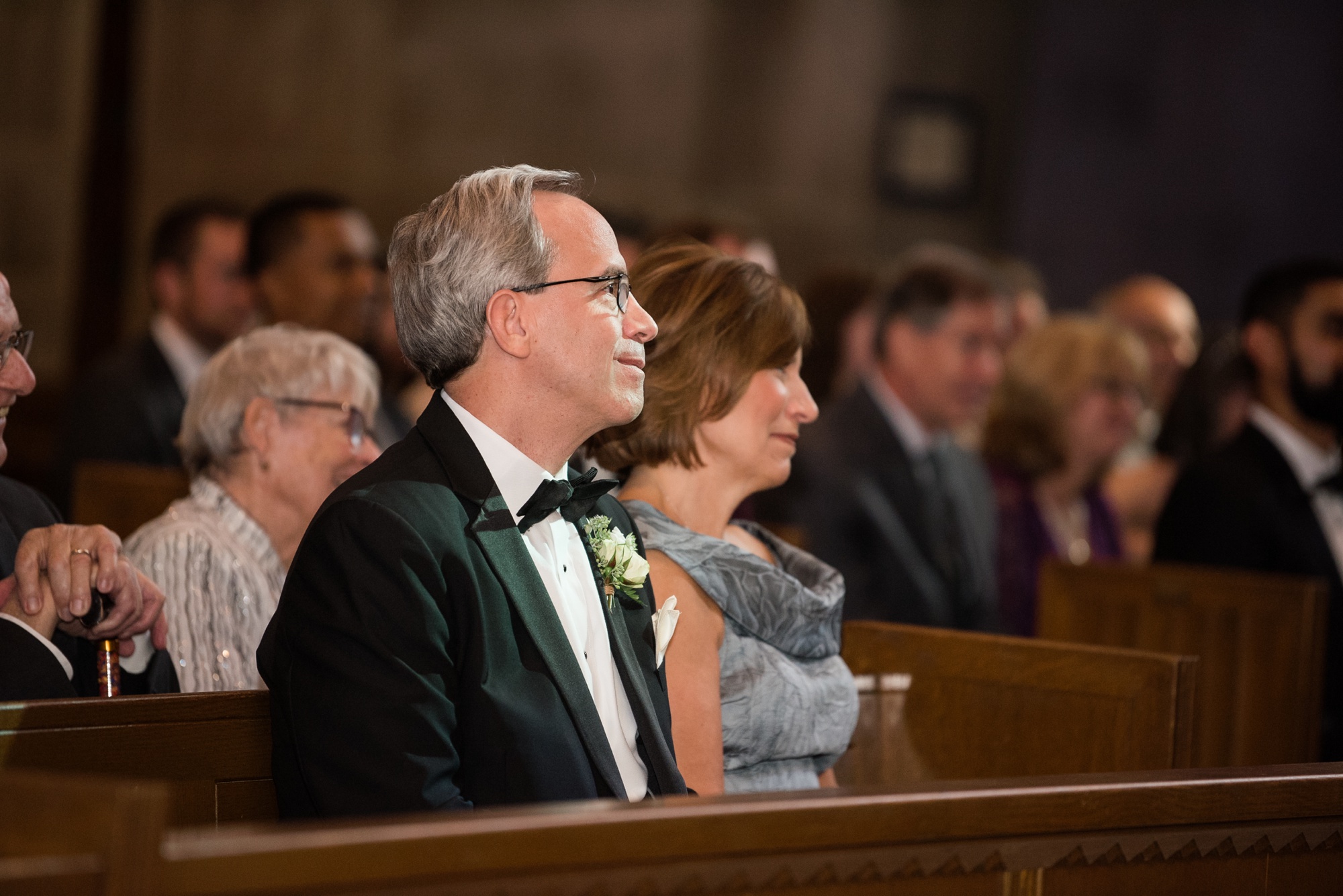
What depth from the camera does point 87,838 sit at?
1.32 metres

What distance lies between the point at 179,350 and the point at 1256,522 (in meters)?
3.54

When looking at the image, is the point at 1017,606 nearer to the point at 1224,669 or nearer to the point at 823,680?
the point at 1224,669

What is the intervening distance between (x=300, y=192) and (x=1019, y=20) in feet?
18.0

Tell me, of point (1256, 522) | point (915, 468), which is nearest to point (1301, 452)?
point (1256, 522)

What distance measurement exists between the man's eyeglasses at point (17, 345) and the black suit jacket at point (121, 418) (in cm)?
232

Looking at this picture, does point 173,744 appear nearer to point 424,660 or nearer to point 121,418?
point 424,660

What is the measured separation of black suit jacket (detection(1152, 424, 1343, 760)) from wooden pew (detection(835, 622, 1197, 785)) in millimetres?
1510

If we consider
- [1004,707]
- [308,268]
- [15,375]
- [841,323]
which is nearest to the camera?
[15,375]

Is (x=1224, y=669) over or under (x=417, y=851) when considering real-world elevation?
under

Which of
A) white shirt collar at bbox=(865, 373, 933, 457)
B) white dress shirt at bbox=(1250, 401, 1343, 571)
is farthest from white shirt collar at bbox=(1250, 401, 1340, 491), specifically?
white shirt collar at bbox=(865, 373, 933, 457)

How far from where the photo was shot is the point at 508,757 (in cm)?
194

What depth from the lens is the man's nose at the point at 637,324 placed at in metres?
2.26

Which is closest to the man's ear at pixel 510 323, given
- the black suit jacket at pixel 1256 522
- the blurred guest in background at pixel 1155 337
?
the black suit jacket at pixel 1256 522

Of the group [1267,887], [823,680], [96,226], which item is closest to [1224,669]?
[823,680]
